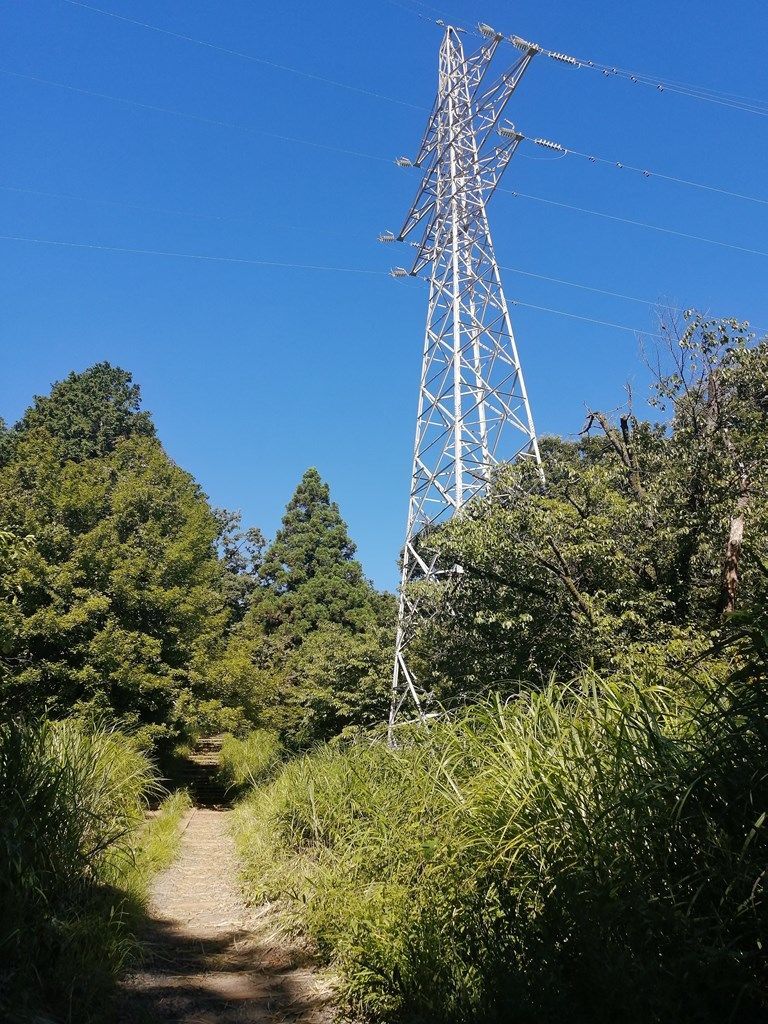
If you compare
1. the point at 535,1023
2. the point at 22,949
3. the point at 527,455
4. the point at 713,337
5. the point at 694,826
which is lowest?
the point at 535,1023

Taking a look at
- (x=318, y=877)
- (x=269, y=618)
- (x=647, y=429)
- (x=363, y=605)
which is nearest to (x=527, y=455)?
(x=647, y=429)

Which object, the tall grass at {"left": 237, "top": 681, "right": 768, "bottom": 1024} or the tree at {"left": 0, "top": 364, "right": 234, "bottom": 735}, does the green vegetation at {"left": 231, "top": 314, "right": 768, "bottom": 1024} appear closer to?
the tall grass at {"left": 237, "top": 681, "right": 768, "bottom": 1024}

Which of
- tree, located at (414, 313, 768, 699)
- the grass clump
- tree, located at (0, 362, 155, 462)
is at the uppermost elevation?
tree, located at (0, 362, 155, 462)

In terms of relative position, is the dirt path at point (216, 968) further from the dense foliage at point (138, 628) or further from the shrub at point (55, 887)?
the dense foliage at point (138, 628)

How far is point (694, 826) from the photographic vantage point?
2.79m

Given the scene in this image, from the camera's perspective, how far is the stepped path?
4.06 metres

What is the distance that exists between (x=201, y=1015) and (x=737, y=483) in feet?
24.1

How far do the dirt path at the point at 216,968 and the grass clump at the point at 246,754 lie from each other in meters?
9.70

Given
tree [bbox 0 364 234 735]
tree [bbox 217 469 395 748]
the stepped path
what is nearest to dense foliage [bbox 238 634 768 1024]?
the stepped path

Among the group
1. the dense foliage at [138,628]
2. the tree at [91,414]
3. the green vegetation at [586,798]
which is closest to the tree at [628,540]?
the green vegetation at [586,798]

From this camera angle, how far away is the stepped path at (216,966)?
4059 millimetres

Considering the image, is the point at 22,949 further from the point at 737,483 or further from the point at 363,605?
the point at 363,605

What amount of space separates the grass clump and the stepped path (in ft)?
31.4

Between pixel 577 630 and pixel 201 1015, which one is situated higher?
pixel 577 630
